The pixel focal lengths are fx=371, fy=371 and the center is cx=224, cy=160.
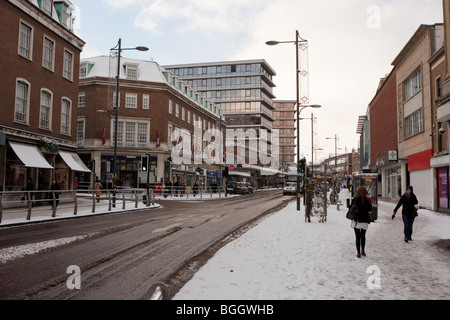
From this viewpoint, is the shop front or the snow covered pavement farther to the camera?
the shop front

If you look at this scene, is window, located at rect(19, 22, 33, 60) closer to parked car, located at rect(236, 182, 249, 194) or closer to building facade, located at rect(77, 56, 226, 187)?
building facade, located at rect(77, 56, 226, 187)

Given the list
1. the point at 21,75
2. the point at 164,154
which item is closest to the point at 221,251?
the point at 21,75

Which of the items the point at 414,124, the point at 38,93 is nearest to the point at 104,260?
the point at 38,93

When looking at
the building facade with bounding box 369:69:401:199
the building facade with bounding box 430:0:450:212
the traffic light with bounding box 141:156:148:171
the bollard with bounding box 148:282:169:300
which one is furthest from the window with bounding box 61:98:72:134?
the building facade with bounding box 369:69:401:199

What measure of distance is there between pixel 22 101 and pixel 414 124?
27577mm

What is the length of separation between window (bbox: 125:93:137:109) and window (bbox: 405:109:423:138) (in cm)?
2918

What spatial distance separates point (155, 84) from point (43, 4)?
21219 mm

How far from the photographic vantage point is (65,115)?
85.1 ft

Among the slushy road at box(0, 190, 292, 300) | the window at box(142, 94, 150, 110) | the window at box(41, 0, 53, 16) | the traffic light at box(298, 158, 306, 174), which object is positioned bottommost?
the slushy road at box(0, 190, 292, 300)

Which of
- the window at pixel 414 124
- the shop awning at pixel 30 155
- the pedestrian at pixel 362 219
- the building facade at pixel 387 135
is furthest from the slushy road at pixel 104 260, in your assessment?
the building facade at pixel 387 135

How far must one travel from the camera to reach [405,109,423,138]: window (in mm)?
27225

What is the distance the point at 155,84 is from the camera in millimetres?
44406

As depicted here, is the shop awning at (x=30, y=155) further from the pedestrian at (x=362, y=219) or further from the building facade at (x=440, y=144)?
the building facade at (x=440, y=144)

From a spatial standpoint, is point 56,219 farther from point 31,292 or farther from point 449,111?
point 449,111
